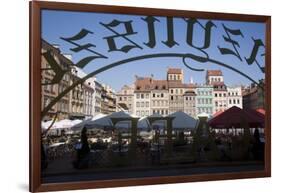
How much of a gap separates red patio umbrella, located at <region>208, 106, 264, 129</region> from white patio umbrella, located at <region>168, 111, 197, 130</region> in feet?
0.72

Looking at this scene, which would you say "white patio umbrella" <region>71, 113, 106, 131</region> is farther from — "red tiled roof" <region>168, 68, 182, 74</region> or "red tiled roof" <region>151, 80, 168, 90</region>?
"red tiled roof" <region>168, 68, 182, 74</region>

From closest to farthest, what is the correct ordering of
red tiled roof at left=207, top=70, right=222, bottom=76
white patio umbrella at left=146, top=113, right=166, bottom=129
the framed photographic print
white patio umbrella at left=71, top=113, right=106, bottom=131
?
the framed photographic print, white patio umbrella at left=71, top=113, right=106, bottom=131, white patio umbrella at left=146, top=113, right=166, bottom=129, red tiled roof at left=207, top=70, right=222, bottom=76

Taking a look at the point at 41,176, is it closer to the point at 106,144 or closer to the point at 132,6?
the point at 106,144

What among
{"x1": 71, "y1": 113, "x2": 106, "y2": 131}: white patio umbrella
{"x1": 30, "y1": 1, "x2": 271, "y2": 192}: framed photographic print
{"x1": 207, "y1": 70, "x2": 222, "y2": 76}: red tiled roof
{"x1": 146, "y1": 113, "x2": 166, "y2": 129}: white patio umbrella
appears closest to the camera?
{"x1": 30, "y1": 1, "x2": 271, "y2": 192}: framed photographic print

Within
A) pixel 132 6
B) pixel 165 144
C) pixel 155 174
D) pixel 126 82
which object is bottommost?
pixel 155 174

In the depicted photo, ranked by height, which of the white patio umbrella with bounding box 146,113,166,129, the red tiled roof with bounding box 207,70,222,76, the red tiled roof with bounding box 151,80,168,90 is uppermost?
the red tiled roof with bounding box 207,70,222,76

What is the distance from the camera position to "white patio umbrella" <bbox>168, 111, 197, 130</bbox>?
4.26 meters

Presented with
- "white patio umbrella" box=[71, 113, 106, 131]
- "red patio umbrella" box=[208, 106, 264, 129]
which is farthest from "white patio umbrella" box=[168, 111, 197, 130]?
"white patio umbrella" box=[71, 113, 106, 131]

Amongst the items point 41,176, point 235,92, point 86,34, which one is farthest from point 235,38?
point 41,176

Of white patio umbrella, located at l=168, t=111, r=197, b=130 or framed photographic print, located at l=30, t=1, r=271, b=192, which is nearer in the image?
framed photographic print, located at l=30, t=1, r=271, b=192

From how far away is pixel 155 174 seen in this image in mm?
4164

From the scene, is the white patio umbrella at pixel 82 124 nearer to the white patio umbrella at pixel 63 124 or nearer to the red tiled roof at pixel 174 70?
the white patio umbrella at pixel 63 124

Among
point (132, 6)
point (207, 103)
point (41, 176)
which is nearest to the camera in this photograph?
point (41, 176)

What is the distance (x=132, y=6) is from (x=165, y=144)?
1.39m
